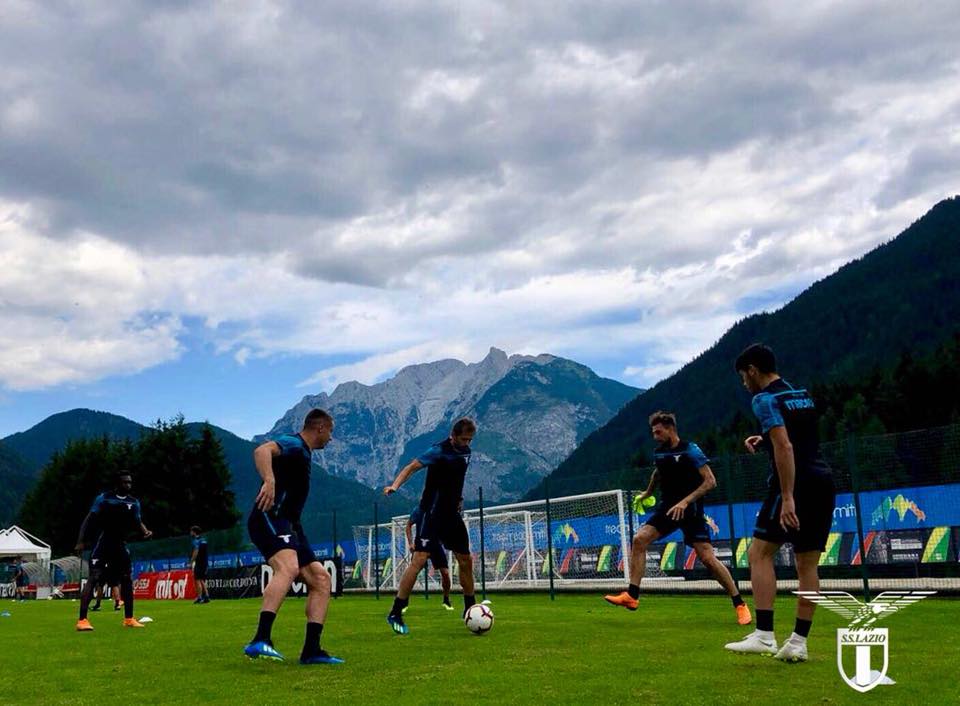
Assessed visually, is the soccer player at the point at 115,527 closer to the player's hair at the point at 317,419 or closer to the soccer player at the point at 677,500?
the player's hair at the point at 317,419

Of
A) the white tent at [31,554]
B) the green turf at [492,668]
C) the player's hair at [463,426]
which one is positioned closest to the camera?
the green turf at [492,668]

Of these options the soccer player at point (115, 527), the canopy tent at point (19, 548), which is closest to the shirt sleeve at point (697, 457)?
the soccer player at point (115, 527)

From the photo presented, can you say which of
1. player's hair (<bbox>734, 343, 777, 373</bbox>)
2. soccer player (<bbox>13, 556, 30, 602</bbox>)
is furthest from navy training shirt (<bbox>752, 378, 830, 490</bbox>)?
soccer player (<bbox>13, 556, 30, 602</bbox>)

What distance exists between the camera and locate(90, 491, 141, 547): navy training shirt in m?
12.8

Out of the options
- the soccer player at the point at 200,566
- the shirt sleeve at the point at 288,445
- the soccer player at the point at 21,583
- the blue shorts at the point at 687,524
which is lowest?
the soccer player at the point at 21,583

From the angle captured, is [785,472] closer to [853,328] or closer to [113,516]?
[113,516]

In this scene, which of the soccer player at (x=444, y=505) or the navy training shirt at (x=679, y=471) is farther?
the navy training shirt at (x=679, y=471)

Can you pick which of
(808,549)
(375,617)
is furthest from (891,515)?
(808,549)

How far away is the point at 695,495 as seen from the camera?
977 centimetres

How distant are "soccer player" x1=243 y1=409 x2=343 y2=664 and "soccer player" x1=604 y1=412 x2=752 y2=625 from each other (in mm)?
3865

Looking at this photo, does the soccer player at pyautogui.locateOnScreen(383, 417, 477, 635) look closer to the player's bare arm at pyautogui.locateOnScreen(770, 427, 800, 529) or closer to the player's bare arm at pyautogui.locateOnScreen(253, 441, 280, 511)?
the player's bare arm at pyautogui.locateOnScreen(253, 441, 280, 511)

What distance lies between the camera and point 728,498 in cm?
1988

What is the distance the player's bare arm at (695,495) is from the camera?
9508mm

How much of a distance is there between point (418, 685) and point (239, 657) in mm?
2703
